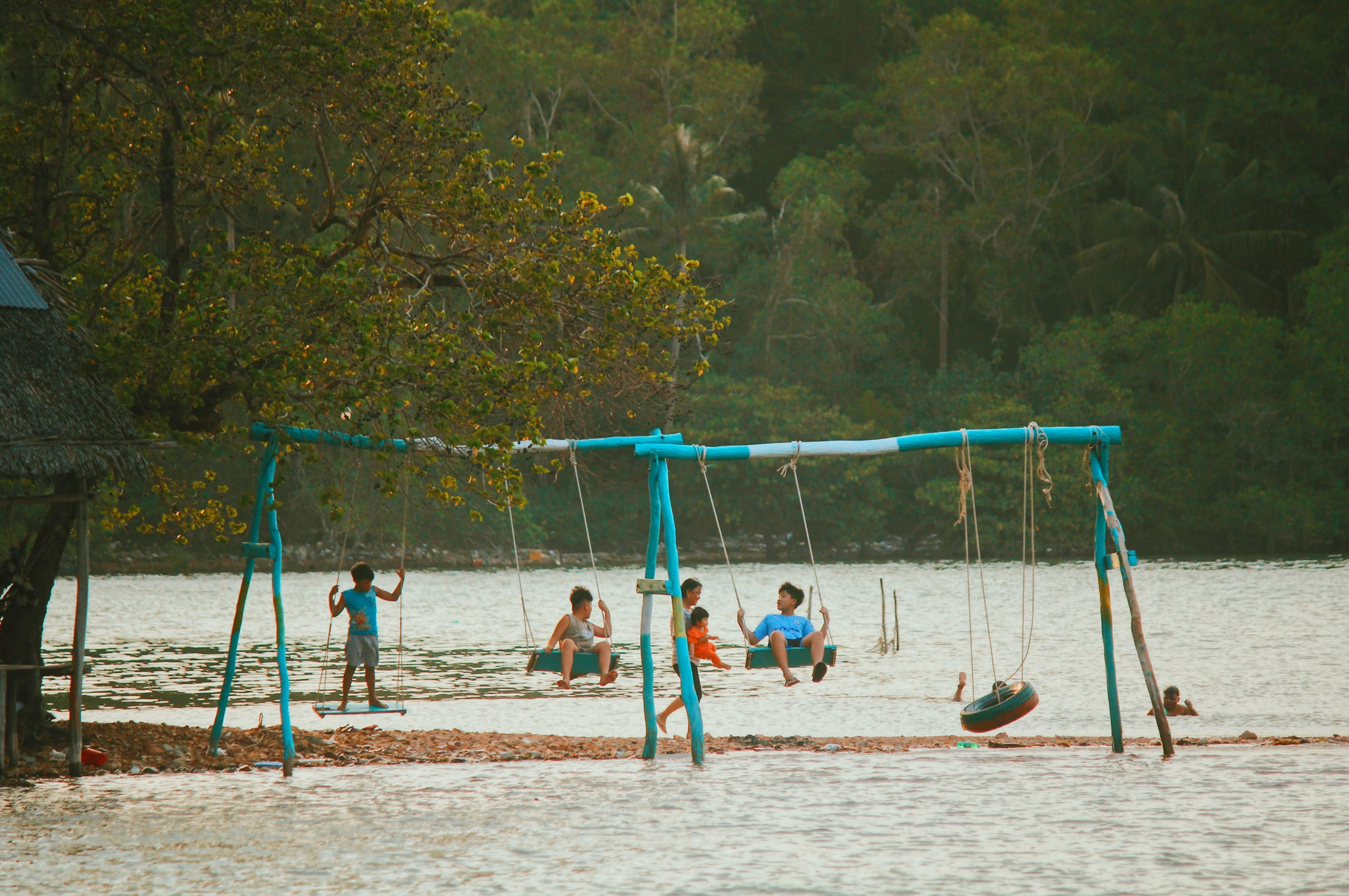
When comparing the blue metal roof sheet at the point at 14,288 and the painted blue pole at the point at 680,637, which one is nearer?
the blue metal roof sheet at the point at 14,288

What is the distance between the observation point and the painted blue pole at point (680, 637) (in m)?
12.0

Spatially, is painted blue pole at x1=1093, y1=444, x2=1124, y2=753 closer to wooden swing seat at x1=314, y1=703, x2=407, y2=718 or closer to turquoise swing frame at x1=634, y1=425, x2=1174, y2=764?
turquoise swing frame at x1=634, y1=425, x2=1174, y2=764

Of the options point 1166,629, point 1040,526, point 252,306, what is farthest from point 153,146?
point 1040,526

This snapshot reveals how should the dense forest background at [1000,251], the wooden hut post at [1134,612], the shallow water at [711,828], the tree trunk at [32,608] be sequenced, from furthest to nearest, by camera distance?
1. the dense forest background at [1000,251]
2. the tree trunk at [32,608]
3. the wooden hut post at [1134,612]
4. the shallow water at [711,828]

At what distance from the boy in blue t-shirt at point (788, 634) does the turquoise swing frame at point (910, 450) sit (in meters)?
2.12

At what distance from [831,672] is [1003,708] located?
12.0 metres

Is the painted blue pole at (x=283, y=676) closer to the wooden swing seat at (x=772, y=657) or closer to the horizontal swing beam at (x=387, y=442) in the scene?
the horizontal swing beam at (x=387, y=442)

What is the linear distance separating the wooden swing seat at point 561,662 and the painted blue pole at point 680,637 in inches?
82.7

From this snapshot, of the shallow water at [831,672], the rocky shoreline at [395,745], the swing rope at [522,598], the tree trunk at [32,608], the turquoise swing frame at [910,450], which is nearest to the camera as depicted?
the turquoise swing frame at [910,450]

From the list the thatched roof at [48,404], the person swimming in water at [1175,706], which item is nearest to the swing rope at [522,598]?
the thatched roof at [48,404]

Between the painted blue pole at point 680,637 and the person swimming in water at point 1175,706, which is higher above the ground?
the painted blue pole at point 680,637

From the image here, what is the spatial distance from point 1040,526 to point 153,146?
4959 cm

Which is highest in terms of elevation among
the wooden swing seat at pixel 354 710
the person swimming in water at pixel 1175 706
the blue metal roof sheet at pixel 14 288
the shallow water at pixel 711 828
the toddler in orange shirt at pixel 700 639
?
the blue metal roof sheet at pixel 14 288

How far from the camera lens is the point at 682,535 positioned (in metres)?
64.4
